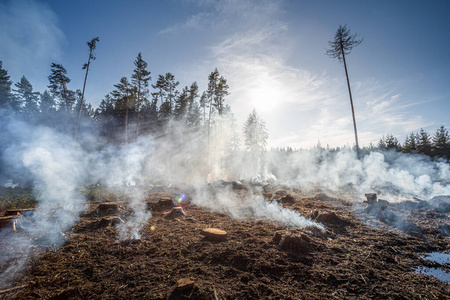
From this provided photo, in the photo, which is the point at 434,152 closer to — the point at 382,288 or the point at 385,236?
the point at 385,236

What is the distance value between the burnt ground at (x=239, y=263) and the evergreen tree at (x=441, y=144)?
3233cm

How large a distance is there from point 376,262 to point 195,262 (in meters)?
4.59

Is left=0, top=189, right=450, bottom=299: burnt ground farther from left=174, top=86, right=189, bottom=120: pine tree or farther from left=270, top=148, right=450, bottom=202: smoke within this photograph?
left=174, top=86, right=189, bottom=120: pine tree

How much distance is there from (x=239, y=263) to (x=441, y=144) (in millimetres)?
43456

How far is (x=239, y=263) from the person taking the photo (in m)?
4.02

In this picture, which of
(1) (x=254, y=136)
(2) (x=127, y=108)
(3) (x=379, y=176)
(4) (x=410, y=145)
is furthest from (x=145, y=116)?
(4) (x=410, y=145)

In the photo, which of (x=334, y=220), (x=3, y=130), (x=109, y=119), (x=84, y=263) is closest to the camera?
(x=84, y=263)

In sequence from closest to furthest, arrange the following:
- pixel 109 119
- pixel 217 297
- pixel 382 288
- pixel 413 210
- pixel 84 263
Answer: pixel 217 297 → pixel 382 288 → pixel 84 263 → pixel 413 210 → pixel 109 119

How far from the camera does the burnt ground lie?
3.08 metres

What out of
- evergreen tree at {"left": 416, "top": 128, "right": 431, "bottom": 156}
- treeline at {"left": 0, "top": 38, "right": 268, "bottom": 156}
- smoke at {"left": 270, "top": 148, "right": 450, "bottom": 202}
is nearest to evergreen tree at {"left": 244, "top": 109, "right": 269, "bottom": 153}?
treeline at {"left": 0, "top": 38, "right": 268, "bottom": 156}

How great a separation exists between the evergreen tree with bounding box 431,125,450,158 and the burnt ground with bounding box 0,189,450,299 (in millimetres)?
32330

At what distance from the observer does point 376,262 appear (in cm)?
410

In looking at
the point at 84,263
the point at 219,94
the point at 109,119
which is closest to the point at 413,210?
the point at 84,263

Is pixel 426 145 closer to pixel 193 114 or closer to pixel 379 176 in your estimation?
pixel 379 176
